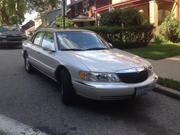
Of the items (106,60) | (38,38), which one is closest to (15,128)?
(106,60)

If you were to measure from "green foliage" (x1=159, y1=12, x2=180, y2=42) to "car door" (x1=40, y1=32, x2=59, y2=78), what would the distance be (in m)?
11.8

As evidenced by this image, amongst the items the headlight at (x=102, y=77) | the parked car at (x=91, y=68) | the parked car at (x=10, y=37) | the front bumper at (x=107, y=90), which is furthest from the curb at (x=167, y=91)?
the parked car at (x=10, y=37)

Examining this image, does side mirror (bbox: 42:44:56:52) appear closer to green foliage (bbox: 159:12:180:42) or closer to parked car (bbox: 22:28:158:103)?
parked car (bbox: 22:28:158:103)

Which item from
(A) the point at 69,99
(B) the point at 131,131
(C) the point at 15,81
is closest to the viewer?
(B) the point at 131,131

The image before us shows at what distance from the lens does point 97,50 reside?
8031mm

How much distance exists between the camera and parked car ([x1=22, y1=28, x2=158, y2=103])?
6.46 m

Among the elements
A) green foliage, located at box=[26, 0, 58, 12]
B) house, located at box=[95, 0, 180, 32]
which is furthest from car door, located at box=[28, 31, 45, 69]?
green foliage, located at box=[26, 0, 58, 12]

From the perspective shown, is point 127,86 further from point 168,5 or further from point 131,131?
point 168,5

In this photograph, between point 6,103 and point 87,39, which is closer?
point 6,103

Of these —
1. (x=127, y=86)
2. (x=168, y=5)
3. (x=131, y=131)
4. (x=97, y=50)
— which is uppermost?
(x=168, y=5)

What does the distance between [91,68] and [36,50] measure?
2.97 m

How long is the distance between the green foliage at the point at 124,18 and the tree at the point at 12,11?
25.0 meters

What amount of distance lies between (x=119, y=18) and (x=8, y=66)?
8.67 meters

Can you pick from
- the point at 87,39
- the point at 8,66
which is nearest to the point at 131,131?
the point at 87,39
